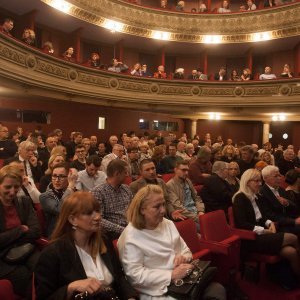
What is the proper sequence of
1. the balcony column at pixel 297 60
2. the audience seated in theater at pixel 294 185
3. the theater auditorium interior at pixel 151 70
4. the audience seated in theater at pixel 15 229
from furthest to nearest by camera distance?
1. the balcony column at pixel 297 60
2. the theater auditorium interior at pixel 151 70
3. the audience seated in theater at pixel 294 185
4. the audience seated in theater at pixel 15 229

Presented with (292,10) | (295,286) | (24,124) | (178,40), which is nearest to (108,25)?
(178,40)

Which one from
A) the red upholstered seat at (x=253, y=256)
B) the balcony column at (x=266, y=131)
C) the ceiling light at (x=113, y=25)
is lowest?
the red upholstered seat at (x=253, y=256)

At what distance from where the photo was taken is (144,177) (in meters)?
3.75

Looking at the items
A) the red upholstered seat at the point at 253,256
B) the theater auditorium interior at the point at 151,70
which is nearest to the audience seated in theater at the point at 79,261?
the red upholstered seat at the point at 253,256

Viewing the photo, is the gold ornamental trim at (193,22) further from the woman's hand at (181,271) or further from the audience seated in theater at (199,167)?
the woman's hand at (181,271)

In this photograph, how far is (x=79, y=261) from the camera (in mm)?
1872

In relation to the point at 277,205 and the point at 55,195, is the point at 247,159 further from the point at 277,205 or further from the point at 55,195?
the point at 55,195

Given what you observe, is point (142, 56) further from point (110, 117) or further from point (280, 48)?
point (280, 48)

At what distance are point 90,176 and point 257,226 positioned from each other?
2.01 m

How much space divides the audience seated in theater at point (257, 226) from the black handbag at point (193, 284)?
1282mm

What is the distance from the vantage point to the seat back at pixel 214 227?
124 inches

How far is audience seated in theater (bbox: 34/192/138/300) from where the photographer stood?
1774 millimetres

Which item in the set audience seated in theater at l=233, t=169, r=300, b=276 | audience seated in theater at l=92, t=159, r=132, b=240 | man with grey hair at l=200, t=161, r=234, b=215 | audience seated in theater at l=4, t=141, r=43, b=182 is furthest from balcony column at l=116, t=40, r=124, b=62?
audience seated in theater at l=92, t=159, r=132, b=240

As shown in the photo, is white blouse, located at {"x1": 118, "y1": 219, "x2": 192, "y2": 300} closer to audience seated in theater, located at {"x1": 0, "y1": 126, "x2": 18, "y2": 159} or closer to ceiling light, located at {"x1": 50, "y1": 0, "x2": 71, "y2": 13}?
audience seated in theater, located at {"x1": 0, "y1": 126, "x2": 18, "y2": 159}
